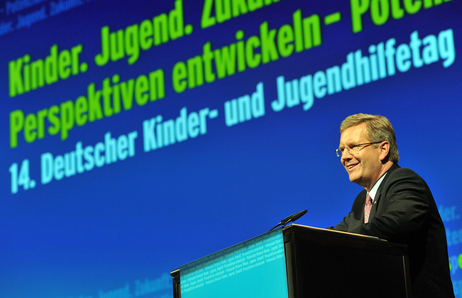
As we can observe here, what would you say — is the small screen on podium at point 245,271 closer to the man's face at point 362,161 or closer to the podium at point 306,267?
the podium at point 306,267

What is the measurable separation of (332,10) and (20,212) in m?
2.81

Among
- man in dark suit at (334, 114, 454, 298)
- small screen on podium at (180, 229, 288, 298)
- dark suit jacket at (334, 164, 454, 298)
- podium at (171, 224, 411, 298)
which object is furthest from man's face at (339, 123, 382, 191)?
small screen on podium at (180, 229, 288, 298)

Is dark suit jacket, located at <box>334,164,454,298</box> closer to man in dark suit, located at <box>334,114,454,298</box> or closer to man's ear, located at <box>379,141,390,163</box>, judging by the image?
man in dark suit, located at <box>334,114,454,298</box>

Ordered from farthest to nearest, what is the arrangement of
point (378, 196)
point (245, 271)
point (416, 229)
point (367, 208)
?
point (367, 208) → point (378, 196) → point (416, 229) → point (245, 271)

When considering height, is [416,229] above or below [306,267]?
above

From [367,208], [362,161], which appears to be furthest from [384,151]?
[367,208]

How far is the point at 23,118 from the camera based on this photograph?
624 cm

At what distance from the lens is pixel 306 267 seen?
2.16 meters

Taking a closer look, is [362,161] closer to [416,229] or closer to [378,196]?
[378,196]

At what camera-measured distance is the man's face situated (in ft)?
9.29

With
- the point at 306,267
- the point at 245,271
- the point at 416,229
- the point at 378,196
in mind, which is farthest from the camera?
the point at 378,196

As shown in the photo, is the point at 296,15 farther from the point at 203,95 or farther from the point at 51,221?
the point at 51,221

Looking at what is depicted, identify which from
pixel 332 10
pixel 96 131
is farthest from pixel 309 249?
pixel 96 131

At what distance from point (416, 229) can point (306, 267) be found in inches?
16.7
